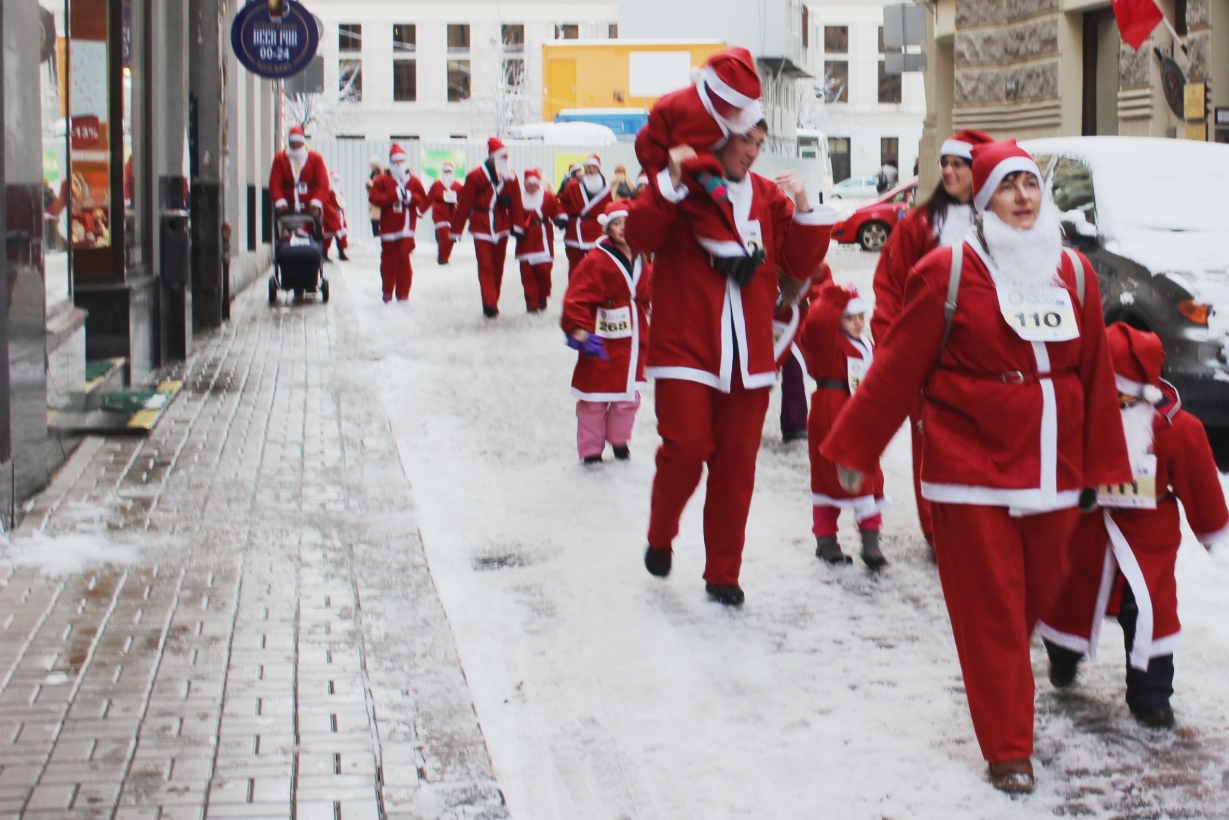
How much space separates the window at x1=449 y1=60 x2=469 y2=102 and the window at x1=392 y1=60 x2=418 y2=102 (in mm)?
1757

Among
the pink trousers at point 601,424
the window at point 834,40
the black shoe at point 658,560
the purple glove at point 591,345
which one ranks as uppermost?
the window at point 834,40

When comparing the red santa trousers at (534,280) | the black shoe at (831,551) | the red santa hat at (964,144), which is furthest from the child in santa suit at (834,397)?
the red santa trousers at (534,280)

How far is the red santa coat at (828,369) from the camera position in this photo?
7016 mm

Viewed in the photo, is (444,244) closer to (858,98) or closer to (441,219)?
(441,219)

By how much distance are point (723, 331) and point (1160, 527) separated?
1892 millimetres

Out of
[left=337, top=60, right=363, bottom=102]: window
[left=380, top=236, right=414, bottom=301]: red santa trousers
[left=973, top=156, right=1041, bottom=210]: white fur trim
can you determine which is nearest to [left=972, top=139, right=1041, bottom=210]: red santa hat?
[left=973, top=156, right=1041, bottom=210]: white fur trim

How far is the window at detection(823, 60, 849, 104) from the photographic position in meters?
84.6

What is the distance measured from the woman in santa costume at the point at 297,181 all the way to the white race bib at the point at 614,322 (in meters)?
11.3

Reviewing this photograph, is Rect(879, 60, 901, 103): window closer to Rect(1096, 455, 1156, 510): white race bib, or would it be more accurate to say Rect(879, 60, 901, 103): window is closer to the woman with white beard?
Rect(1096, 455, 1156, 510): white race bib

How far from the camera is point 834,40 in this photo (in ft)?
281

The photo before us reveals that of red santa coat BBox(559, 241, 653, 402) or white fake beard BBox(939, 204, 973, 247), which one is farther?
red santa coat BBox(559, 241, 653, 402)

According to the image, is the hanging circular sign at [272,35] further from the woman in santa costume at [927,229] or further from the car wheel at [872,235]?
the car wheel at [872,235]

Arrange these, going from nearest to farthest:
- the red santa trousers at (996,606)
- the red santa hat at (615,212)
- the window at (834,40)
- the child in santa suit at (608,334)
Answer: the red santa trousers at (996,606)
the child in santa suit at (608,334)
the red santa hat at (615,212)
the window at (834,40)

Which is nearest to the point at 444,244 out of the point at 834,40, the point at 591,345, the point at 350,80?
the point at 591,345
